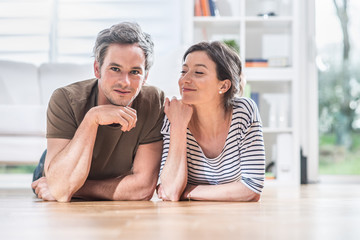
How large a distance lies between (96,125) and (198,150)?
44 centimetres

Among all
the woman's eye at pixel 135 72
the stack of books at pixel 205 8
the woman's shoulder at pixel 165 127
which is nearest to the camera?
the woman's eye at pixel 135 72

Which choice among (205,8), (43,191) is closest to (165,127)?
(43,191)

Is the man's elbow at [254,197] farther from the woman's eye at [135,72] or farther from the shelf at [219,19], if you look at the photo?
the shelf at [219,19]

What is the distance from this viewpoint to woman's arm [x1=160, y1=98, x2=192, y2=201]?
1.95 meters

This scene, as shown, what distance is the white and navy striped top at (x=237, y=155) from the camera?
6.30 feet

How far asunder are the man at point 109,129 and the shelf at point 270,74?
6.84 ft

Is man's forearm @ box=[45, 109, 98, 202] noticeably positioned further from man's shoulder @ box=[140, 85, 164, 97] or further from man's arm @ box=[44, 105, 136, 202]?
man's shoulder @ box=[140, 85, 164, 97]

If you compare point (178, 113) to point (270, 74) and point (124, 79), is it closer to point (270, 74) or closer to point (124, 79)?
point (124, 79)

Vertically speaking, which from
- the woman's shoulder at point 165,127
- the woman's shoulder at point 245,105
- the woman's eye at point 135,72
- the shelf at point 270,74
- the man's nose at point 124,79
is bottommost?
the woman's shoulder at point 165,127

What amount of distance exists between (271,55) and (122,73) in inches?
108

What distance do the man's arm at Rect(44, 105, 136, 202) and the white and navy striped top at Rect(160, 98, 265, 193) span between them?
29 cm

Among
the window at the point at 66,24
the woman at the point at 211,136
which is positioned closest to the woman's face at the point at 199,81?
the woman at the point at 211,136

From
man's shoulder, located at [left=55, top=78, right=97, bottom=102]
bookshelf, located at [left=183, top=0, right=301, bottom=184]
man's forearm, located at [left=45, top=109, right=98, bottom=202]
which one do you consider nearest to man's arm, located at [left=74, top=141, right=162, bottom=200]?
man's forearm, located at [left=45, top=109, right=98, bottom=202]

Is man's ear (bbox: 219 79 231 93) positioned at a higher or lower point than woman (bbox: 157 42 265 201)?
higher
